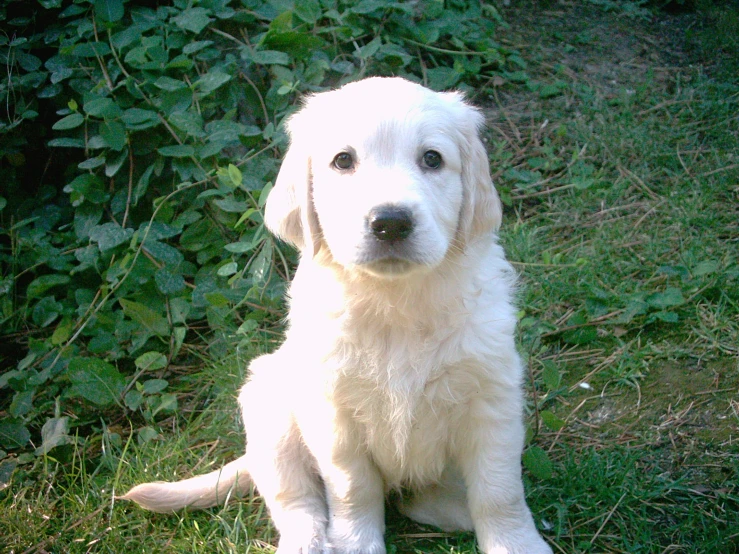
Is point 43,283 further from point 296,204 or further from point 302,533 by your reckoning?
point 302,533

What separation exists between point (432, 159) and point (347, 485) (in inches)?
47.5

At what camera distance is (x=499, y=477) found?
2518mm

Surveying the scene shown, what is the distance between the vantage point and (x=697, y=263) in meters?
3.86

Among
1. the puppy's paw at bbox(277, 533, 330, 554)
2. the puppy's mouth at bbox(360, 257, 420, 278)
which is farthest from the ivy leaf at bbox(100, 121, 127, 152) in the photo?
the puppy's paw at bbox(277, 533, 330, 554)

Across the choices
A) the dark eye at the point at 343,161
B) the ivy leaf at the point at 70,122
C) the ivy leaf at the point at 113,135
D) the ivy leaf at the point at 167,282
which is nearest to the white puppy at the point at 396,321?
the dark eye at the point at 343,161

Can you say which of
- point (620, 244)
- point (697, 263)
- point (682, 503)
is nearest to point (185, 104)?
point (620, 244)

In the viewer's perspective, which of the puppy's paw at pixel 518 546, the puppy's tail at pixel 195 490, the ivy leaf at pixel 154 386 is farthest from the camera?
the ivy leaf at pixel 154 386

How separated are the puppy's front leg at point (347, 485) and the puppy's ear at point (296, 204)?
2.07ft

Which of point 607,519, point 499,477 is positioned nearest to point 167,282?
point 499,477

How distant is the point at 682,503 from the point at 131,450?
2434mm

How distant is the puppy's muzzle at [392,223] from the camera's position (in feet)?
7.32

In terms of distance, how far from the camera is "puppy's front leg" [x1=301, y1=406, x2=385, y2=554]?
261cm

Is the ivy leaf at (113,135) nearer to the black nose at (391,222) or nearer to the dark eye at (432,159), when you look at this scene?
the dark eye at (432,159)

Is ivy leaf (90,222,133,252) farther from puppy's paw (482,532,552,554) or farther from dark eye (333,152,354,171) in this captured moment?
puppy's paw (482,532,552,554)
